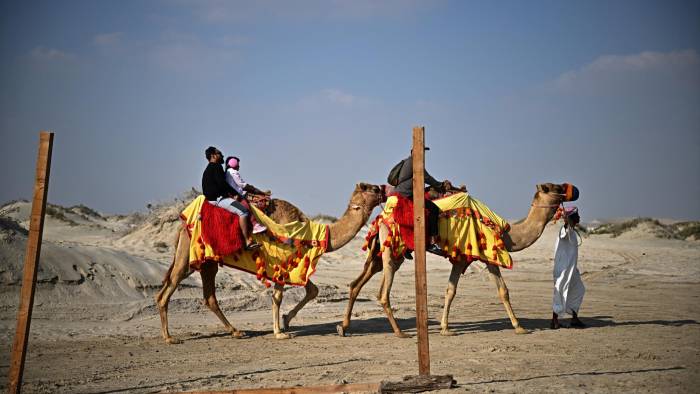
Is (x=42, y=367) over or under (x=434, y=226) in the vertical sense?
under

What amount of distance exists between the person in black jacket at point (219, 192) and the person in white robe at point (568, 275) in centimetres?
472

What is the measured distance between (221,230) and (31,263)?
13.7 ft

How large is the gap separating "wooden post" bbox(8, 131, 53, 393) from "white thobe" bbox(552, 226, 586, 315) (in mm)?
7678

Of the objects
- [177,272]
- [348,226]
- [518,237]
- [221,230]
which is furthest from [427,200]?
[177,272]

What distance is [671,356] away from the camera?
28.9 feet

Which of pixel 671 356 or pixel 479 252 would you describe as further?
→ pixel 479 252

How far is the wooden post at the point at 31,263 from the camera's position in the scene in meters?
6.93

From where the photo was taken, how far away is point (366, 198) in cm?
1154

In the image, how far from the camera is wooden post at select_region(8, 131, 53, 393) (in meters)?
6.93

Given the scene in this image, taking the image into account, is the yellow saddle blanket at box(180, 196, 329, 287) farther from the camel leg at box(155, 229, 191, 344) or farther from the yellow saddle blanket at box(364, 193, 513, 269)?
the yellow saddle blanket at box(364, 193, 513, 269)

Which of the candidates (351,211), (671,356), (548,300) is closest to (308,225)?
(351,211)

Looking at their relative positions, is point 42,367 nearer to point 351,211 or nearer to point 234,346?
point 234,346


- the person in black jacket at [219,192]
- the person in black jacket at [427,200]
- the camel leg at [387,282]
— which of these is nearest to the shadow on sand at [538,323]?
the camel leg at [387,282]

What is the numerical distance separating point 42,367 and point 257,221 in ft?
12.2
